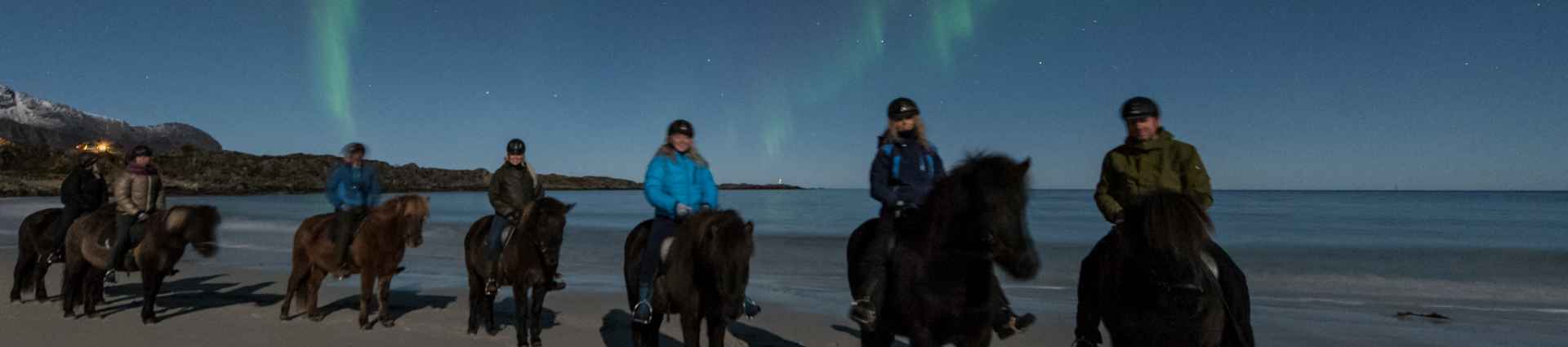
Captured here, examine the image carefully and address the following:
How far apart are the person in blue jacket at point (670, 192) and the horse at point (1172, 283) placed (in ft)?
7.60

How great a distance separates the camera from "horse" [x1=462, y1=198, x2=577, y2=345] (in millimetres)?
5363

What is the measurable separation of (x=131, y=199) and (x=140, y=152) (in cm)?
51

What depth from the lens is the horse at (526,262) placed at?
17.6 ft

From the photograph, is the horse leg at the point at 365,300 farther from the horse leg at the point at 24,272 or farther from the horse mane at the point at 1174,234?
the horse mane at the point at 1174,234

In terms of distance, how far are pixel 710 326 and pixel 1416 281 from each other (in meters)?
14.1

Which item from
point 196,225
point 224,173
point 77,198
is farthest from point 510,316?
point 224,173

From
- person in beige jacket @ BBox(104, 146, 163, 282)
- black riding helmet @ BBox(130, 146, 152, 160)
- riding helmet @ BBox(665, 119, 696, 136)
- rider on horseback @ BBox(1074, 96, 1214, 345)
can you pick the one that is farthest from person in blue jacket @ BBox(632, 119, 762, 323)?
black riding helmet @ BBox(130, 146, 152, 160)

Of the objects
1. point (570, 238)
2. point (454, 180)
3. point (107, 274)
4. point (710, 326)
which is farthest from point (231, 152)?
point (710, 326)

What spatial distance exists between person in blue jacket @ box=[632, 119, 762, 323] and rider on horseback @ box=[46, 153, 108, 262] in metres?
7.19

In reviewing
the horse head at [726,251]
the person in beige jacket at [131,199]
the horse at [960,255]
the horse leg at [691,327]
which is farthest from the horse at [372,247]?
the horse at [960,255]

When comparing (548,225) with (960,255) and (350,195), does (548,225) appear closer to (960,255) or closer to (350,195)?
(350,195)

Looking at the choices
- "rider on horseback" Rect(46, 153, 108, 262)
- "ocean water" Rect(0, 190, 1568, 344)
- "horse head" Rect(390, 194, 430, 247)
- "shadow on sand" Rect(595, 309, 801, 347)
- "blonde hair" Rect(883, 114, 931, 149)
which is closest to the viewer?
"blonde hair" Rect(883, 114, 931, 149)

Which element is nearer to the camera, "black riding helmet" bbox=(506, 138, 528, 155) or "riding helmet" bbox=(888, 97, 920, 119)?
"riding helmet" bbox=(888, 97, 920, 119)

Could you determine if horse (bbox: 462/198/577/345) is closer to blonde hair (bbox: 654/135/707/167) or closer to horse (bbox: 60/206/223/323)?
blonde hair (bbox: 654/135/707/167)
